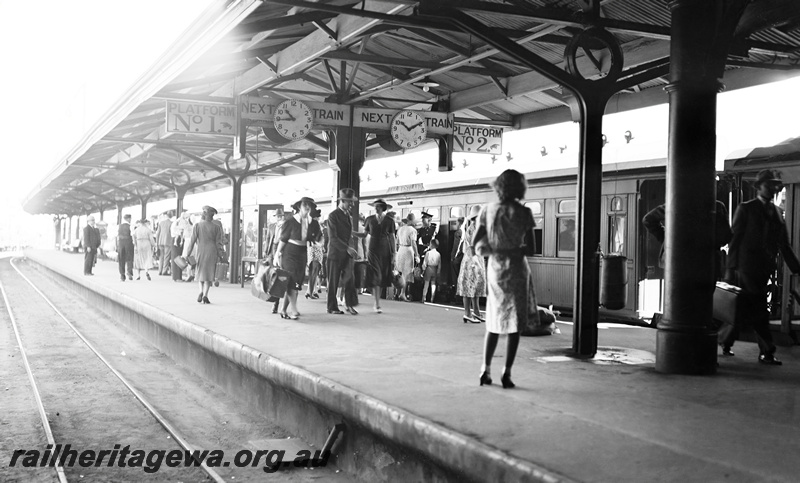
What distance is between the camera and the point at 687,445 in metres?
4.19

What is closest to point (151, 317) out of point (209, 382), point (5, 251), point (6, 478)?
point (209, 382)

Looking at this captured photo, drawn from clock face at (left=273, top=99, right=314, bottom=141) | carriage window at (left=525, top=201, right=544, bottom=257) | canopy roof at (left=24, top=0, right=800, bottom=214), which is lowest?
carriage window at (left=525, top=201, right=544, bottom=257)

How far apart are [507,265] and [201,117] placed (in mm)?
9037

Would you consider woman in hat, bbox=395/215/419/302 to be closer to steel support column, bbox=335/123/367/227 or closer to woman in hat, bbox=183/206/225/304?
steel support column, bbox=335/123/367/227

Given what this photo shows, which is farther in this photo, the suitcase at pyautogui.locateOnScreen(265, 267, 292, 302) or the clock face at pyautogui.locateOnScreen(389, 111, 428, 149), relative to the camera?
the clock face at pyautogui.locateOnScreen(389, 111, 428, 149)

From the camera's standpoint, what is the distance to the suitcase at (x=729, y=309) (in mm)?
7227

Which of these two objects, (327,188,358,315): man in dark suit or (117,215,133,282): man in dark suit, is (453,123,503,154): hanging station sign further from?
(117,215,133,282): man in dark suit

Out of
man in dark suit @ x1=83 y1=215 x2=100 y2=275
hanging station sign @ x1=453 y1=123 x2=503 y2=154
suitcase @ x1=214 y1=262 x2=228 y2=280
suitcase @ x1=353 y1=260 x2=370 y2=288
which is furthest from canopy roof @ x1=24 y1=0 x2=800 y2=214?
man in dark suit @ x1=83 y1=215 x2=100 y2=275

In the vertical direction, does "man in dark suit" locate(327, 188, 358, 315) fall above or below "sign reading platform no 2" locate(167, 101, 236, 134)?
below

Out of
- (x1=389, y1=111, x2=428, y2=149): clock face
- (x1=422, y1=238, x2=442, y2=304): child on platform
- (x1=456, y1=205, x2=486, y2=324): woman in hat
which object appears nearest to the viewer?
(x1=456, y1=205, x2=486, y2=324): woman in hat

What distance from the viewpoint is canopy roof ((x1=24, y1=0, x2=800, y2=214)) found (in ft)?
25.7

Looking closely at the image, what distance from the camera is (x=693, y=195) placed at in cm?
655

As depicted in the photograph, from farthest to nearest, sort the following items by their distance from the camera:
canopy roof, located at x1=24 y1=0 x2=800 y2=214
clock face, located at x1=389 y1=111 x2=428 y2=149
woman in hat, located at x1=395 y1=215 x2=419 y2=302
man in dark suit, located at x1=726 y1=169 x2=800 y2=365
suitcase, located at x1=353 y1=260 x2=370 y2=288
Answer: woman in hat, located at x1=395 y1=215 x2=419 y2=302 < clock face, located at x1=389 y1=111 x2=428 y2=149 < suitcase, located at x1=353 y1=260 x2=370 y2=288 < canopy roof, located at x1=24 y1=0 x2=800 y2=214 < man in dark suit, located at x1=726 y1=169 x2=800 y2=365

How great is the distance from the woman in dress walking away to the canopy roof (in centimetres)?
233
